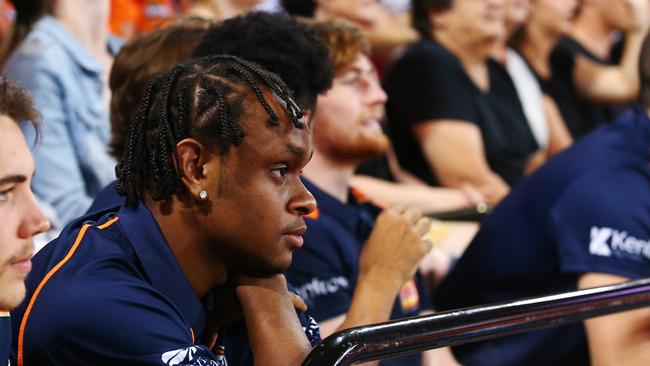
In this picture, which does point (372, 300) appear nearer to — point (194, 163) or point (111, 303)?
point (194, 163)

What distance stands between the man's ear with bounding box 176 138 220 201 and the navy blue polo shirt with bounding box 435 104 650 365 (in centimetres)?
125

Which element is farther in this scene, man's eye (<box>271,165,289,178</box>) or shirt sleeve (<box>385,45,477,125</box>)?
shirt sleeve (<box>385,45,477,125</box>)

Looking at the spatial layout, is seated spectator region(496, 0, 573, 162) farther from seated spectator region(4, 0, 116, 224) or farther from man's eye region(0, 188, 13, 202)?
man's eye region(0, 188, 13, 202)

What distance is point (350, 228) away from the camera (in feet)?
8.52

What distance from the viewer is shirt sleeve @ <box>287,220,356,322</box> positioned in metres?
2.43

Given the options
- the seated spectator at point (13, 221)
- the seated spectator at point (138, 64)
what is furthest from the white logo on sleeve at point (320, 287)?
the seated spectator at point (13, 221)

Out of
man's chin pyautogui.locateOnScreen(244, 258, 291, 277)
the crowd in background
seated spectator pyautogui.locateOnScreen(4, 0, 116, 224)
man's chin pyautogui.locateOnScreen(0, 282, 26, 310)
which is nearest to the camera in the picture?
man's chin pyautogui.locateOnScreen(0, 282, 26, 310)

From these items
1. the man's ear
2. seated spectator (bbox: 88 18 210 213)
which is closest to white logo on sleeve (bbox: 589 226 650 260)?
seated spectator (bbox: 88 18 210 213)

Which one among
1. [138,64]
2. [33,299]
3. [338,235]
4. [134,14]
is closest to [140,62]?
[138,64]

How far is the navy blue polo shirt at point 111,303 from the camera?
148 centimetres

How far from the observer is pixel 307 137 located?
1.69 metres

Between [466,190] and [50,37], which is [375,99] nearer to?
[50,37]

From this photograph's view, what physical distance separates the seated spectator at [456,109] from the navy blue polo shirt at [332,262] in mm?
1557

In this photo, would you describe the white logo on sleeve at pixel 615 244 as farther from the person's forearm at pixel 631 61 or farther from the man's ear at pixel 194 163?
the person's forearm at pixel 631 61
